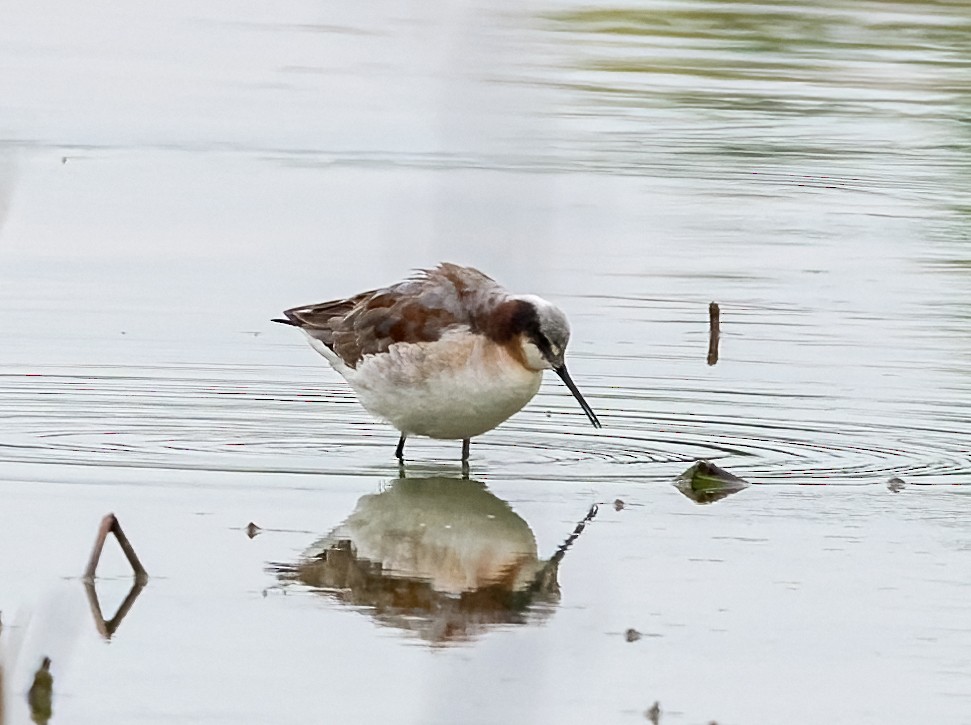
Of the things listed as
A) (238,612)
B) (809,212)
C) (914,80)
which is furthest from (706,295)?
(914,80)

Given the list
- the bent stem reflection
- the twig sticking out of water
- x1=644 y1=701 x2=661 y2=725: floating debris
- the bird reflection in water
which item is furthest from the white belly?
x1=644 y1=701 x2=661 y2=725: floating debris

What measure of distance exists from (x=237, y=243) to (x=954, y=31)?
39.0 ft

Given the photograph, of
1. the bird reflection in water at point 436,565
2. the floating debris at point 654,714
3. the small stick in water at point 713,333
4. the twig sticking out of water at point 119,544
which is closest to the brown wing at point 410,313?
the bird reflection in water at point 436,565

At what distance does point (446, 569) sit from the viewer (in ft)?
23.4

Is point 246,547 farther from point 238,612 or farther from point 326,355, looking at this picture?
point 326,355

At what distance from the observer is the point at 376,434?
31.7 ft

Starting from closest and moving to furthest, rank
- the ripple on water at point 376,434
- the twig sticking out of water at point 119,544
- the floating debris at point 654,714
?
1. the floating debris at point 654,714
2. the twig sticking out of water at point 119,544
3. the ripple on water at point 376,434

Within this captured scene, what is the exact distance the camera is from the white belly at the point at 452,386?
29.2 ft

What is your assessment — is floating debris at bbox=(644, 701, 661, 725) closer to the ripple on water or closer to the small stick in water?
the ripple on water

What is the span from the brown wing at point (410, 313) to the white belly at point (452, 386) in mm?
92

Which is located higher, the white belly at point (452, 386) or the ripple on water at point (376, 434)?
the white belly at point (452, 386)

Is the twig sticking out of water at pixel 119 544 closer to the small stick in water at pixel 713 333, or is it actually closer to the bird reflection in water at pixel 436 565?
the bird reflection in water at pixel 436 565

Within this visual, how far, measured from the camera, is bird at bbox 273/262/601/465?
890cm

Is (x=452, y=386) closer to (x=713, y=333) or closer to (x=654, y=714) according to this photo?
(x=713, y=333)
